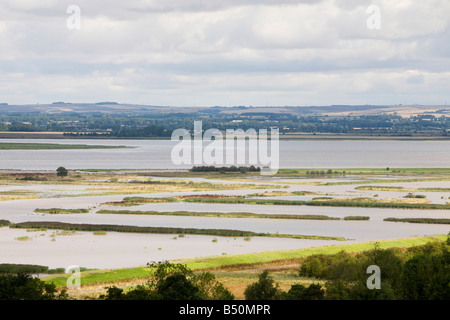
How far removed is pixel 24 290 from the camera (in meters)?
25.0

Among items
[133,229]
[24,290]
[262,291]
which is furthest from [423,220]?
[24,290]

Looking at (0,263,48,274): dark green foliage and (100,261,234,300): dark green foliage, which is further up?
(100,261,234,300): dark green foliage

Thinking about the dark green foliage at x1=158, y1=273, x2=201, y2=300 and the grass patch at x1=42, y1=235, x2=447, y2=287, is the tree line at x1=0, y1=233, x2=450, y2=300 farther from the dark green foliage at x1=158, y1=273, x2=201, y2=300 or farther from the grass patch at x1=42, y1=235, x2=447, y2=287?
the grass patch at x1=42, y1=235, x2=447, y2=287

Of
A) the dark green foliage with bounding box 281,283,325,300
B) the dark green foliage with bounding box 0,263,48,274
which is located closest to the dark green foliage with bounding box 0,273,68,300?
the dark green foliage with bounding box 281,283,325,300

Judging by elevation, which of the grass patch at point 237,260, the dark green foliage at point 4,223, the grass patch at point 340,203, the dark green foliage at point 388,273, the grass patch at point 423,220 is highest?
the dark green foliage at point 388,273

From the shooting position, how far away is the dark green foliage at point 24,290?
2489 cm

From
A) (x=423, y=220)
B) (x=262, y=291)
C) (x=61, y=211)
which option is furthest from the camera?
(x=61, y=211)

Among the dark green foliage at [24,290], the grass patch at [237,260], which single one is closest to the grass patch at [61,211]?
the grass patch at [237,260]

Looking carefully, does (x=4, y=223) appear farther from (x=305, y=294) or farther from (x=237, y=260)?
(x=305, y=294)

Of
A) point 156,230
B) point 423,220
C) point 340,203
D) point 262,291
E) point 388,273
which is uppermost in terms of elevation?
point 262,291

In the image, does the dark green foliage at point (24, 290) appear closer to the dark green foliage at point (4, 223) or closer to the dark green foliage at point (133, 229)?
the dark green foliage at point (133, 229)

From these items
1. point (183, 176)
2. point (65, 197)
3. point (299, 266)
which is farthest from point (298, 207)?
point (183, 176)

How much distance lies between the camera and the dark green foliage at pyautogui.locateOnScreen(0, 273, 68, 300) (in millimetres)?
24891
